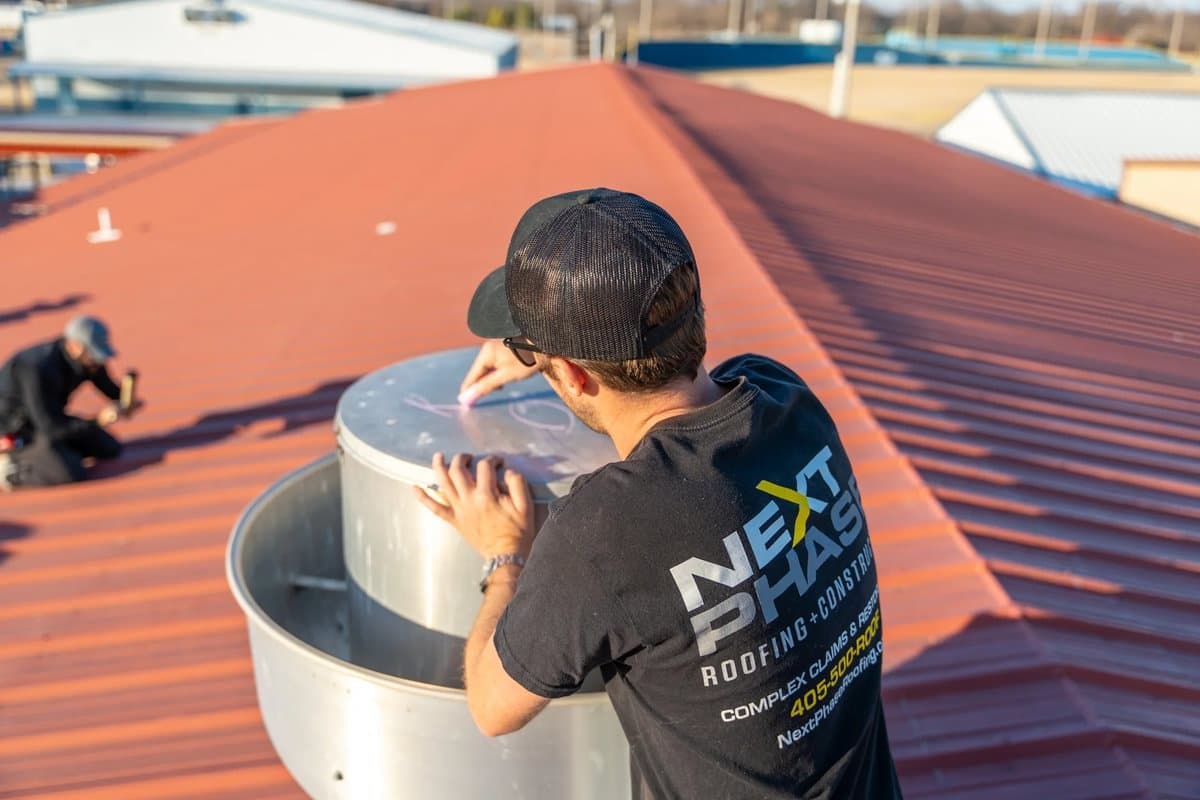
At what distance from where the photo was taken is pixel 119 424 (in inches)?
237

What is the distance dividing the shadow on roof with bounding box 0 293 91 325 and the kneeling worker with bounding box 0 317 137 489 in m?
2.54

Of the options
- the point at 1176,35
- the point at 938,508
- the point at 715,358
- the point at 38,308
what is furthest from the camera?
the point at 1176,35

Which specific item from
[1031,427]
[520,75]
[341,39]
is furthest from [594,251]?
[341,39]

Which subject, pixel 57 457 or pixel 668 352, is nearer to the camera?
pixel 668 352

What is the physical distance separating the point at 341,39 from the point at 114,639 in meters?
34.8

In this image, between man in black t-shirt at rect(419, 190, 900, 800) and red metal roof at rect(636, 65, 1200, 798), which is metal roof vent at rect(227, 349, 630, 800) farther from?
red metal roof at rect(636, 65, 1200, 798)

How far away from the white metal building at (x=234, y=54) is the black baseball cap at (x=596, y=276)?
34.9 metres

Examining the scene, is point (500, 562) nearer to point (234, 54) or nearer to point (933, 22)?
point (234, 54)

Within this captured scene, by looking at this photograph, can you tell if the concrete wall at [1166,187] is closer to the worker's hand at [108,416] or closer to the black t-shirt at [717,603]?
the worker's hand at [108,416]

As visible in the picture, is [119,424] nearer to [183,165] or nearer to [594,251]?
[594,251]

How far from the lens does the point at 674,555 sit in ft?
5.45

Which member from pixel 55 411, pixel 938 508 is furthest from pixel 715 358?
pixel 55 411

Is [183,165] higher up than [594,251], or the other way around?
[594,251]

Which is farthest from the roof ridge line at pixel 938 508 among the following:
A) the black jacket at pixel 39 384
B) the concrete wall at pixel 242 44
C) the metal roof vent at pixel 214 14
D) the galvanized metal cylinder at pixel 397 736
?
the metal roof vent at pixel 214 14
